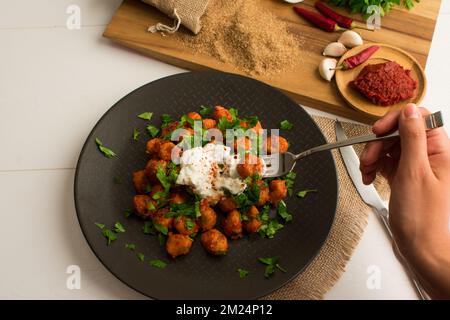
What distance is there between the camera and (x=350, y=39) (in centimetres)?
209

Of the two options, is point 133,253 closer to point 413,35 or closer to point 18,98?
point 18,98

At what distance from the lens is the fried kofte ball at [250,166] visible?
156 centimetres

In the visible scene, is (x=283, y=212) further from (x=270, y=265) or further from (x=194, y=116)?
(x=194, y=116)

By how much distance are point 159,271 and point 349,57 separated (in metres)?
1.16

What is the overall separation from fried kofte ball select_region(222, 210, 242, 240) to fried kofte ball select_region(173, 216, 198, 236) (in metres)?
0.10

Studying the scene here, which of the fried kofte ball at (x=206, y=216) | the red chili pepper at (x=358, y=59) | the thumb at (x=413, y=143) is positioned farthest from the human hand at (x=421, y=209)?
the red chili pepper at (x=358, y=59)

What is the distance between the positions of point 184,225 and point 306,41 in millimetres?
1045

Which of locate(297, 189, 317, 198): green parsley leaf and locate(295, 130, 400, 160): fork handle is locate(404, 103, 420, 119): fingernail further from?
locate(297, 189, 317, 198): green parsley leaf

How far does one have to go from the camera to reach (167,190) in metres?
1.58

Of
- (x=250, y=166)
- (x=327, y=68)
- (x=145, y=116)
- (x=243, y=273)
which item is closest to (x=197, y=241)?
(x=243, y=273)

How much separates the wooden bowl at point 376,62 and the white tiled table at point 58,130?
121mm

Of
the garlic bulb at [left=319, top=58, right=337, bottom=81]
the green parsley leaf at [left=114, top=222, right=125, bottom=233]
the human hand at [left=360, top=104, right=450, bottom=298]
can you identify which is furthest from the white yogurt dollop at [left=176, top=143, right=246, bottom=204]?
the garlic bulb at [left=319, top=58, right=337, bottom=81]

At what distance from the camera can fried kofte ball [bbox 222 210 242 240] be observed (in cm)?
155

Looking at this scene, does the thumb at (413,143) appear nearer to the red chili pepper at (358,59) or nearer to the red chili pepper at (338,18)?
the red chili pepper at (358,59)
